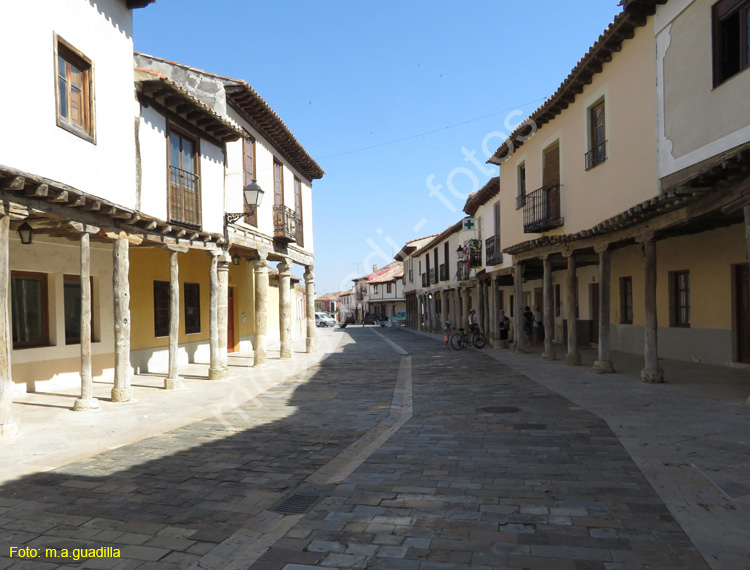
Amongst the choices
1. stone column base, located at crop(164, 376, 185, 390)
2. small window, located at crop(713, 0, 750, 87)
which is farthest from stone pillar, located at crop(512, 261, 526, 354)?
stone column base, located at crop(164, 376, 185, 390)

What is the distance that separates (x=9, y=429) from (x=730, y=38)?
11.5 metres

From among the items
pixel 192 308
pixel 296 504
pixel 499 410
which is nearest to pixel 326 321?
pixel 192 308

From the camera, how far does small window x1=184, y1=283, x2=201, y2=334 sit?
16.8 meters

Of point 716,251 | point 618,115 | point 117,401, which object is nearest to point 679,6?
point 618,115

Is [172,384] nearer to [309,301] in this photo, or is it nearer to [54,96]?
[54,96]

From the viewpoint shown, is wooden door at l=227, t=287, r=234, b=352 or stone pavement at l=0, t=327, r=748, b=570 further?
wooden door at l=227, t=287, r=234, b=352

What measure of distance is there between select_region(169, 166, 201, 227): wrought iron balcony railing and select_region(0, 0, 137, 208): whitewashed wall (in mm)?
1351

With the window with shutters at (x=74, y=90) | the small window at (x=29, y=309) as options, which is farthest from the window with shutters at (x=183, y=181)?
the small window at (x=29, y=309)

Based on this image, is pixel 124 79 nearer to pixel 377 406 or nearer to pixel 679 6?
pixel 377 406

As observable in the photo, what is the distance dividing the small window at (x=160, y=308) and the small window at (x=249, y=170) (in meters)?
3.08

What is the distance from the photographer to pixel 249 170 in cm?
1538

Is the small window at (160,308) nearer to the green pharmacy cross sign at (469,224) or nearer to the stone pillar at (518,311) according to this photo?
the stone pillar at (518,311)

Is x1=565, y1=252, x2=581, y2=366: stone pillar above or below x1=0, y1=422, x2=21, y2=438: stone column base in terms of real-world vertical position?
above

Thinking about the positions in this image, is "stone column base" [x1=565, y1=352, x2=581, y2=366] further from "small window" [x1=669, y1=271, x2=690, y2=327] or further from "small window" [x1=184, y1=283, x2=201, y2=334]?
"small window" [x1=184, y1=283, x2=201, y2=334]
